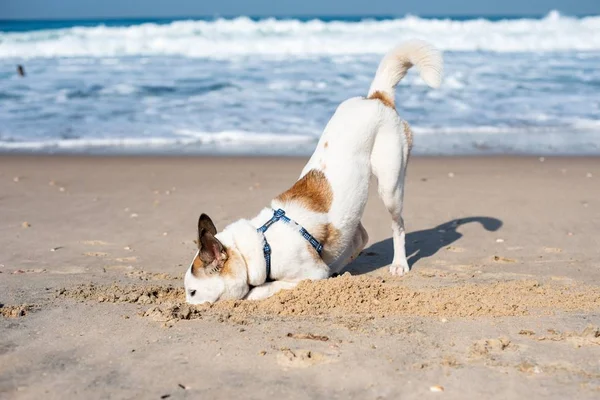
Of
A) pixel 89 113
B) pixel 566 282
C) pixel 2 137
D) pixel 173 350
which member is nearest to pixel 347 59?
pixel 89 113

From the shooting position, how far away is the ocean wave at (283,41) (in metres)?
25.8

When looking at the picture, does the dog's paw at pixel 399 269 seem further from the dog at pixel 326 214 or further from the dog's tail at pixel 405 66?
the dog's tail at pixel 405 66

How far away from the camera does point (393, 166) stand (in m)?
5.18

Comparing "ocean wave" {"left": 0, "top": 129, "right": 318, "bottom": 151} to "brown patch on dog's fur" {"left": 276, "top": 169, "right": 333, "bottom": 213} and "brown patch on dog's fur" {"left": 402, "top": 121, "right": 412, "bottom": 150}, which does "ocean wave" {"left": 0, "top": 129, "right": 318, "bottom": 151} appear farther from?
"brown patch on dog's fur" {"left": 276, "top": 169, "right": 333, "bottom": 213}

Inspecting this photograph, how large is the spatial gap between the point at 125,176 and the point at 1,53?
1974cm

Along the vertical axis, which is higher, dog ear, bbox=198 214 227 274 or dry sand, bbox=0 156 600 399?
dog ear, bbox=198 214 227 274

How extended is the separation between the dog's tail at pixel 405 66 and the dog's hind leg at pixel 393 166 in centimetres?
29

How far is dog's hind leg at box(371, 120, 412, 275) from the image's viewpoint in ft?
16.9

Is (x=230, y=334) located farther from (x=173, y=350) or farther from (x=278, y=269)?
(x=278, y=269)

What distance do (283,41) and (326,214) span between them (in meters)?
23.4

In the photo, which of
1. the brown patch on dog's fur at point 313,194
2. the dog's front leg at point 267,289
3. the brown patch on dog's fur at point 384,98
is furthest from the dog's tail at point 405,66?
the dog's front leg at point 267,289

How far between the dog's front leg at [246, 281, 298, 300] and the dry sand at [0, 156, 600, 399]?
10 cm

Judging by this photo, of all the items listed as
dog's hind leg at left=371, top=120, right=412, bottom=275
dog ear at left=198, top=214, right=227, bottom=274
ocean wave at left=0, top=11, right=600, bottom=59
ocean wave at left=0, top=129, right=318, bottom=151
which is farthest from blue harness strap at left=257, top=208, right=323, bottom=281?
ocean wave at left=0, top=11, right=600, bottom=59

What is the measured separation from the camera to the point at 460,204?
23.8 feet
